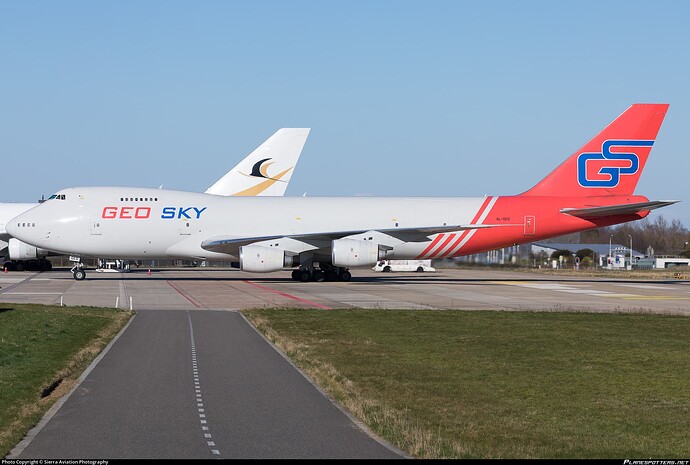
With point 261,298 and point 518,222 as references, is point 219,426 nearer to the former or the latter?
point 261,298

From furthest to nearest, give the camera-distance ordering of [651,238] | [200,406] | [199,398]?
[651,238], [199,398], [200,406]

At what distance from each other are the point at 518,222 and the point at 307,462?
42308mm

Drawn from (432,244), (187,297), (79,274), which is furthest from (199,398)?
(79,274)

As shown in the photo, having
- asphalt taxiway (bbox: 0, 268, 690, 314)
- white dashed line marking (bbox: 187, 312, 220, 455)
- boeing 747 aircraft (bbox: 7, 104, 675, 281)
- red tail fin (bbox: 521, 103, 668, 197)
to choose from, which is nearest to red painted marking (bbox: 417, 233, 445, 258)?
boeing 747 aircraft (bbox: 7, 104, 675, 281)

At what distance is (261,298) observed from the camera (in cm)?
3744

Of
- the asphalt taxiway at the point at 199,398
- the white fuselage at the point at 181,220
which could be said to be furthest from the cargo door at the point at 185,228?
the asphalt taxiway at the point at 199,398

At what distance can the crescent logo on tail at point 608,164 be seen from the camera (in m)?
50.8

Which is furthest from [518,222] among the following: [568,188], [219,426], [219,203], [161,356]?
[219,426]

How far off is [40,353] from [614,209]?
3630 centimetres

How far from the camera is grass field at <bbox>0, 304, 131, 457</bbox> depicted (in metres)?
12.9

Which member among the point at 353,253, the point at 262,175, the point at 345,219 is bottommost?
the point at 353,253

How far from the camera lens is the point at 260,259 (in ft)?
155

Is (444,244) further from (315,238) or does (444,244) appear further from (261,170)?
(261,170)

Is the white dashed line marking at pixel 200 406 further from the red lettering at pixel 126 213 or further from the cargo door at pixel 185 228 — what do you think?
the red lettering at pixel 126 213
